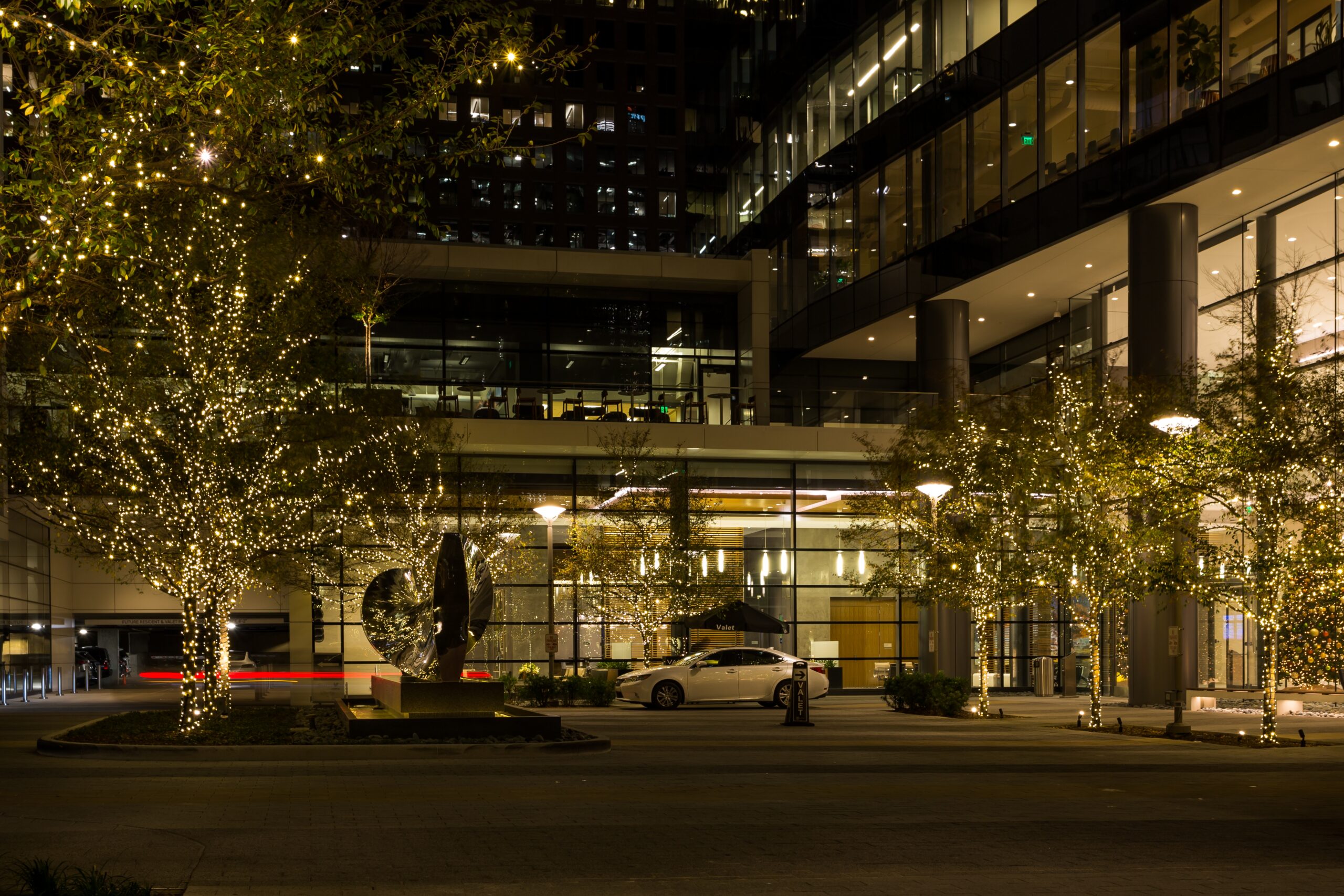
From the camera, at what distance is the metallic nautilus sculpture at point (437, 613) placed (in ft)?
68.9

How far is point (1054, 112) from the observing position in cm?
3550

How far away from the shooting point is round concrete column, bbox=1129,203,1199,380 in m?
32.2

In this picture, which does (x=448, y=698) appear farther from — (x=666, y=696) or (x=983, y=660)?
(x=983, y=660)

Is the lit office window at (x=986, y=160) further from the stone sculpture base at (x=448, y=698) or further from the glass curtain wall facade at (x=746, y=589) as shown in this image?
the stone sculpture base at (x=448, y=698)

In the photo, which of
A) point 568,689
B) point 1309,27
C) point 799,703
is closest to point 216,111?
point 799,703

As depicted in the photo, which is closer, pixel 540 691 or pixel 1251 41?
pixel 1251 41

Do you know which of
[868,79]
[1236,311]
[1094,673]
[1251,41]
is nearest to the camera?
[1094,673]

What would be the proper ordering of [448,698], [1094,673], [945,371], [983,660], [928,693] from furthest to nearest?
[945,371] < [928,693] < [983,660] < [1094,673] < [448,698]

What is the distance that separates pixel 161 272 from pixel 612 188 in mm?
86461

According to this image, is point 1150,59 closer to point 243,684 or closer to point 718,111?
point 243,684

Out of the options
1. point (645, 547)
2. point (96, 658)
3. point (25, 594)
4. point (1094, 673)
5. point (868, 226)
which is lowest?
point (96, 658)

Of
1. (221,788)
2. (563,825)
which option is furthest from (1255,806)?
(221,788)

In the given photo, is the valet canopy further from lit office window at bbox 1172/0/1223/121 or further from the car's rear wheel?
lit office window at bbox 1172/0/1223/121

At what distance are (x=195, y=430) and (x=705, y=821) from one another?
11777mm
